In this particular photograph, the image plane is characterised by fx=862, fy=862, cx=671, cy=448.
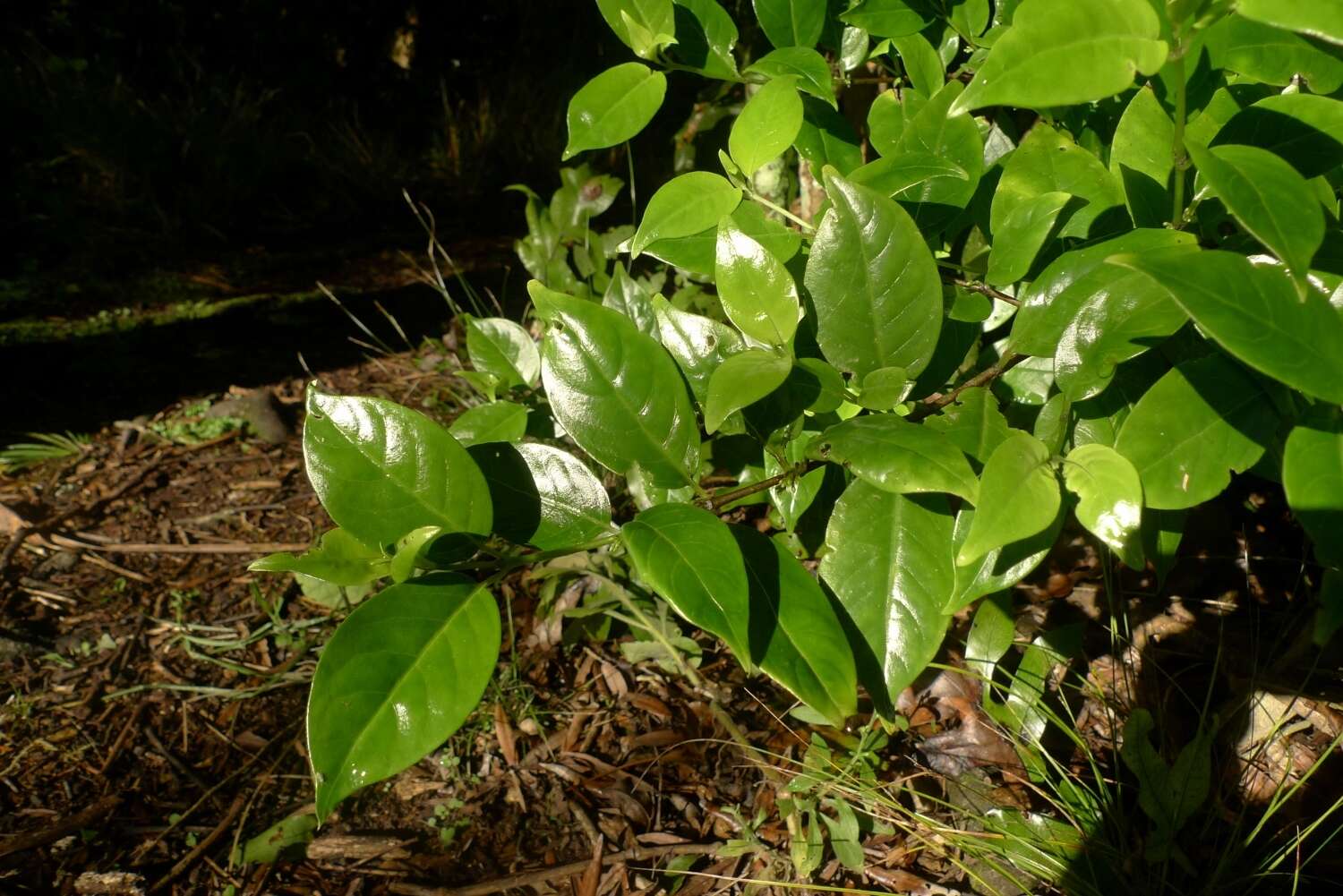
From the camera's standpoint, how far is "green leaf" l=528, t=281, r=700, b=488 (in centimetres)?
90

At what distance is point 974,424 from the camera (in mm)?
881

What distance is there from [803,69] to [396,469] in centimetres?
64

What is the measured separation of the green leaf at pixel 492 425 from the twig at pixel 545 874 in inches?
28.7

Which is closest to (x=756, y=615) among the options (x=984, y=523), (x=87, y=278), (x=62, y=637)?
(x=984, y=523)

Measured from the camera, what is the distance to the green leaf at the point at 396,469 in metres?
0.85

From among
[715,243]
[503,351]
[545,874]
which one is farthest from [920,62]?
[545,874]

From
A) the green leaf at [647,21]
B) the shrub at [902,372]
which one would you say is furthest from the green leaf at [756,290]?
the green leaf at [647,21]

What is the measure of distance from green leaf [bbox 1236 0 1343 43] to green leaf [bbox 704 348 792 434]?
17.2 inches

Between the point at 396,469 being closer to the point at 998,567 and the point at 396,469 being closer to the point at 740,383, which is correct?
the point at 740,383

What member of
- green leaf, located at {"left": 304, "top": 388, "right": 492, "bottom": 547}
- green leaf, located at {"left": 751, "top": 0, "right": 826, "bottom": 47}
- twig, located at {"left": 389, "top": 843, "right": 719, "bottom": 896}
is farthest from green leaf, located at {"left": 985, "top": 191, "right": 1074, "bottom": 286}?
twig, located at {"left": 389, "top": 843, "right": 719, "bottom": 896}

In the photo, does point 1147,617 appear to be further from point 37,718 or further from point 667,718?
point 37,718

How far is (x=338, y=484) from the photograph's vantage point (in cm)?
84

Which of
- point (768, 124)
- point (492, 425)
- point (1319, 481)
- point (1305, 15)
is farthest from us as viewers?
point (492, 425)

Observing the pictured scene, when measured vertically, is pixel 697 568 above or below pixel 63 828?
above
